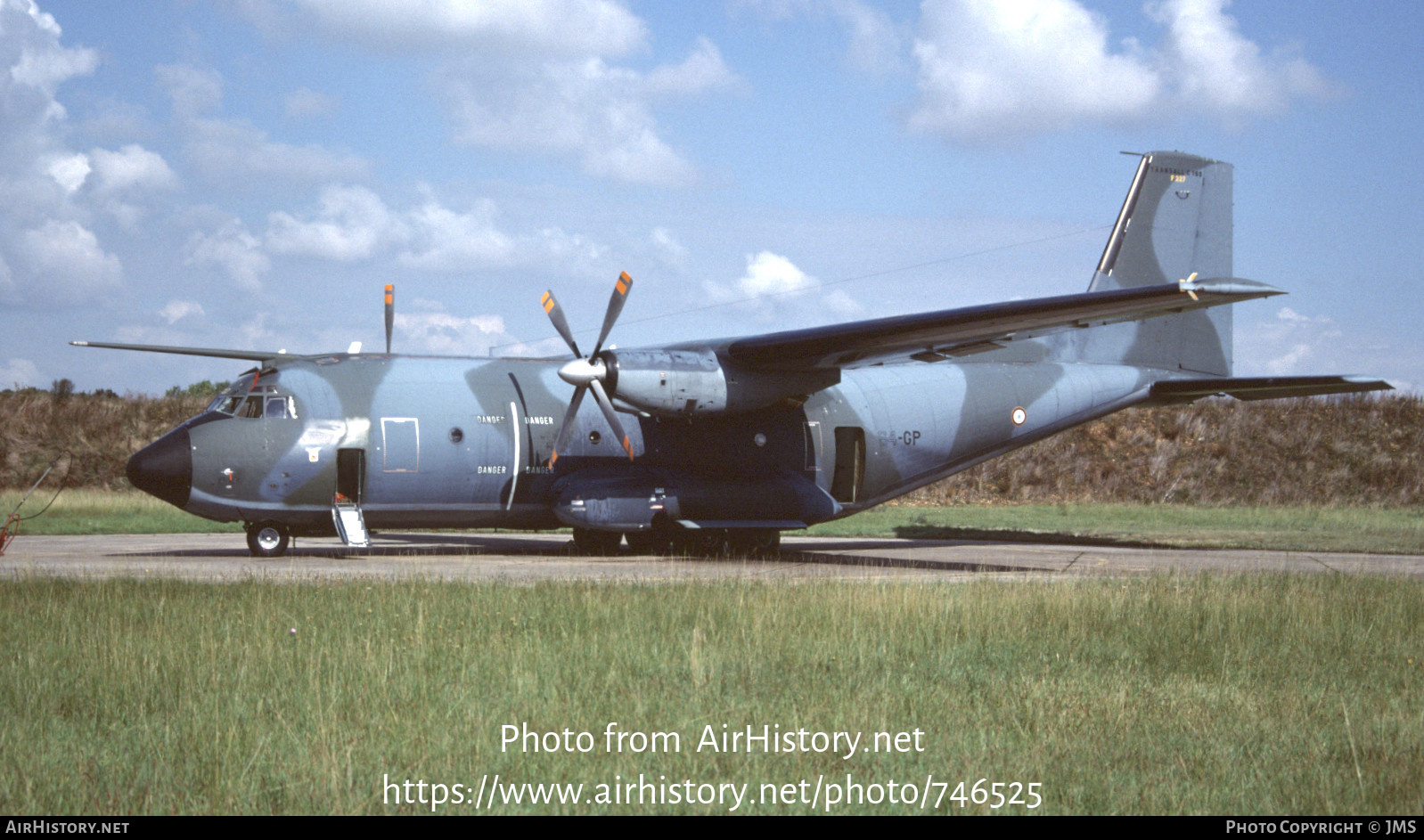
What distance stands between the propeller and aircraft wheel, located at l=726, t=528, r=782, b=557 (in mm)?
3027

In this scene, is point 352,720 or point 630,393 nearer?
point 352,720

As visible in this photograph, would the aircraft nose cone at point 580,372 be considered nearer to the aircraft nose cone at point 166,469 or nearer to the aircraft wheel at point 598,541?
the aircraft wheel at point 598,541

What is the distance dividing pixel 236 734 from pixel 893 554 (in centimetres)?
1690

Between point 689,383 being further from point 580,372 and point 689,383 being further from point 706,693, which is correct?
point 706,693

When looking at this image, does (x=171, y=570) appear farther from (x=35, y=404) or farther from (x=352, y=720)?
(x=35, y=404)

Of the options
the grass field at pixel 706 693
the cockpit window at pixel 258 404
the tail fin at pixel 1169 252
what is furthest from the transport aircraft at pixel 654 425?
the grass field at pixel 706 693

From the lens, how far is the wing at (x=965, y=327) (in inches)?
621

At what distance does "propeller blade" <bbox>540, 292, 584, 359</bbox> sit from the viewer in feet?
64.0

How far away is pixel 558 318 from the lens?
1972 centimetres

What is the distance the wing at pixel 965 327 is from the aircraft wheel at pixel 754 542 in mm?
3671

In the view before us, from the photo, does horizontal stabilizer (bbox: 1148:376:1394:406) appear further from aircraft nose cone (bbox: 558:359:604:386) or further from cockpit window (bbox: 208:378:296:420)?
cockpit window (bbox: 208:378:296:420)

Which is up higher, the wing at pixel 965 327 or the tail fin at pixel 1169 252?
the tail fin at pixel 1169 252

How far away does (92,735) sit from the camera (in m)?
6.82

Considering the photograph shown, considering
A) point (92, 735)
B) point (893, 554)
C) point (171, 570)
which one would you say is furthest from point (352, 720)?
point (893, 554)
